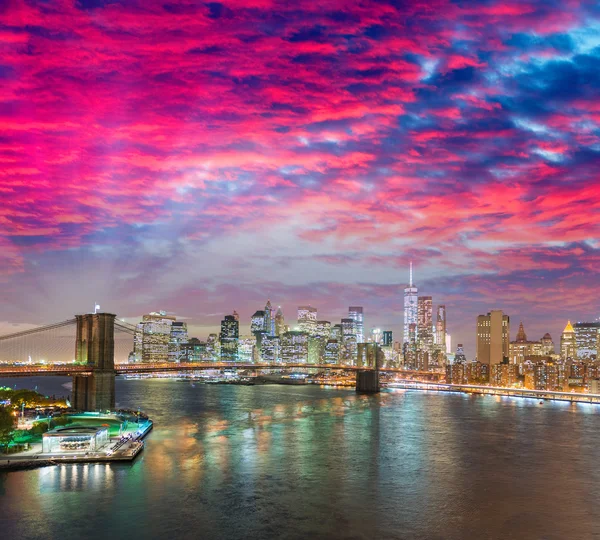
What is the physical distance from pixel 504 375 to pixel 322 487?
13824cm

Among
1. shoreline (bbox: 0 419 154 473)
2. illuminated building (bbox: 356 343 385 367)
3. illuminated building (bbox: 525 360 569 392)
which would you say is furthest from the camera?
illuminated building (bbox: 356 343 385 367)

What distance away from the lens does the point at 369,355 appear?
161250 mm

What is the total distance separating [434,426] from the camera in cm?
6825

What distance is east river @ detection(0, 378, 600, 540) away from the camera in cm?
3039

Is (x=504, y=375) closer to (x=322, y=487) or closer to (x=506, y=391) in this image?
(x=506, y=391)

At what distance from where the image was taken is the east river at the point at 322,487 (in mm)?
30391

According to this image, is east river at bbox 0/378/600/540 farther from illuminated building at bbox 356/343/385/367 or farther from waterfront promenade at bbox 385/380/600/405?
illuminated building at bbox 356/343/385/367

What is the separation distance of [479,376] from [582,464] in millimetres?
132510

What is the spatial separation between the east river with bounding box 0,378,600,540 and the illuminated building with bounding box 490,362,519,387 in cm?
10152

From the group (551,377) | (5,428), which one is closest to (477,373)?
(551,377)

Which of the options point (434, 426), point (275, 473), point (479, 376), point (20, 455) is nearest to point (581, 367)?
point (479, 376)

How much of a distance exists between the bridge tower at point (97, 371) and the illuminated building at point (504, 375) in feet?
395

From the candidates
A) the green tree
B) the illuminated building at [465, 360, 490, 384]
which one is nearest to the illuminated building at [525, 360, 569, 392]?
the illuminated building at [465, 360, 490, 384]

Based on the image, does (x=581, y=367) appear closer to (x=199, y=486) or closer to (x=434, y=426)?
(x=434, y=426)
